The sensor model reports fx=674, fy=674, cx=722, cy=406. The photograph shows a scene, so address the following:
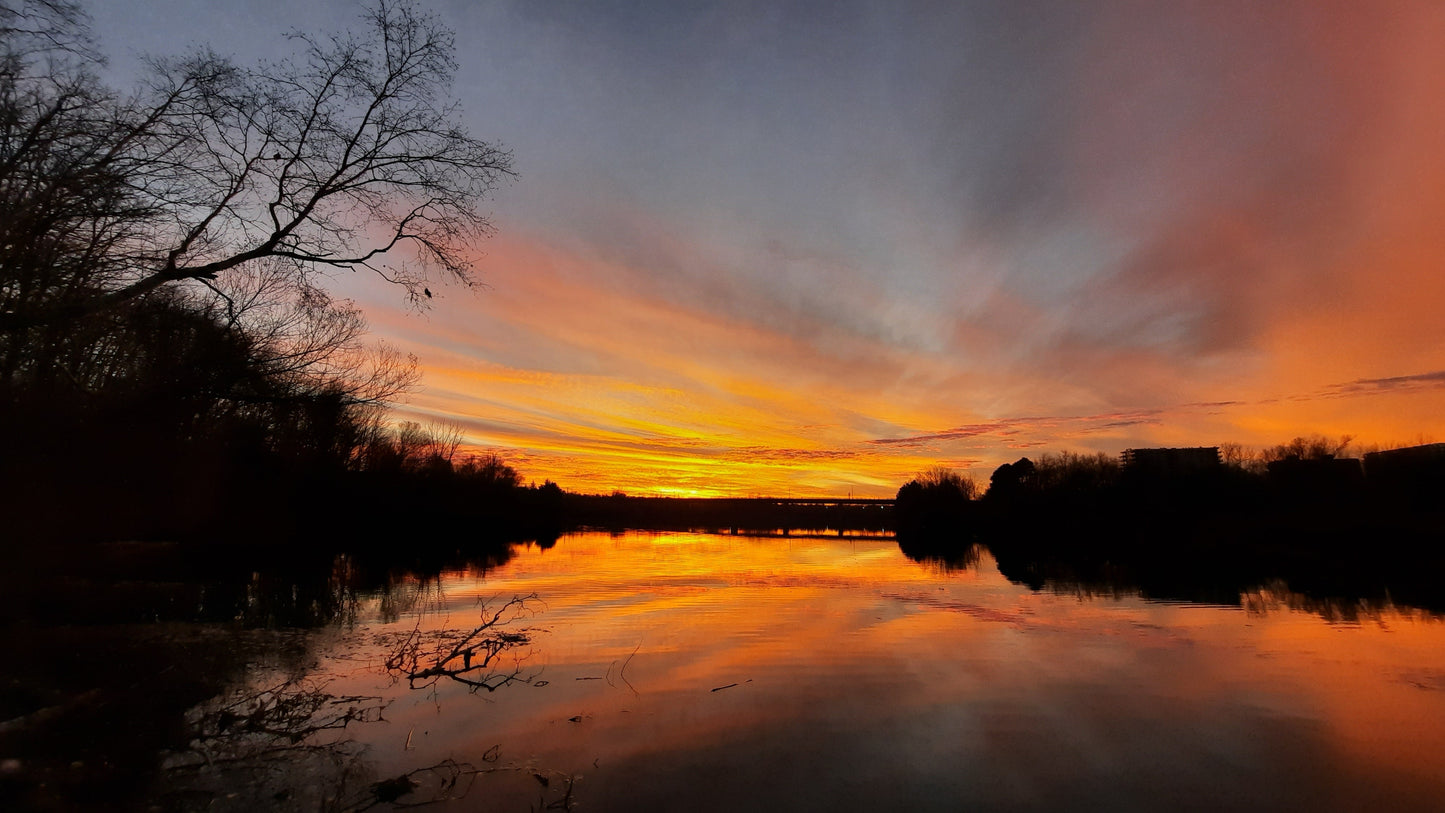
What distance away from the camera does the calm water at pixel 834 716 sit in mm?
7789

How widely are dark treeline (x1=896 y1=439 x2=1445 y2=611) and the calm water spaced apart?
14.0 m

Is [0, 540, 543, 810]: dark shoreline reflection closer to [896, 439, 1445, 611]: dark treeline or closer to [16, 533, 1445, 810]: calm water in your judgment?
[16, 533, 1445, 810]: calm water

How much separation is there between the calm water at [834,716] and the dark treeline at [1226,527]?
1404 cm

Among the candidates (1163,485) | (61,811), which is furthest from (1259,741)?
(1163,485)

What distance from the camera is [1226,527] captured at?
6031 cm

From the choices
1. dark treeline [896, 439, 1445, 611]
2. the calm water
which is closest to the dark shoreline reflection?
the calm water

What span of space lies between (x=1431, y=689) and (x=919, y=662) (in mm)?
9513

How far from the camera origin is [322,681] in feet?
37.0

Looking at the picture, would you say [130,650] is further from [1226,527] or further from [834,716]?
[1226,527]

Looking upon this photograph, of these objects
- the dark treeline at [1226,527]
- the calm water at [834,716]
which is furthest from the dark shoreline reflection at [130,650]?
the dark treeline at [1226,527]

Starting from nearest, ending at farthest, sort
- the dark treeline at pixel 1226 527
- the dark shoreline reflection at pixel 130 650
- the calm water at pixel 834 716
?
the dark shoreline reflection at pixel 130 650 < the calm water at pixel 834 716 < the dark treeline at pixel 1226 527

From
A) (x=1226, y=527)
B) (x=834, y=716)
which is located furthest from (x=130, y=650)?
(x=1226, y=527)

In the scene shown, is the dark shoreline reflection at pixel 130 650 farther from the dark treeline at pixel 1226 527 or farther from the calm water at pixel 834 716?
the dark treeline at pixel 1226 527

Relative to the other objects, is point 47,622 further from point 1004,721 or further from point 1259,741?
point 1259,741
